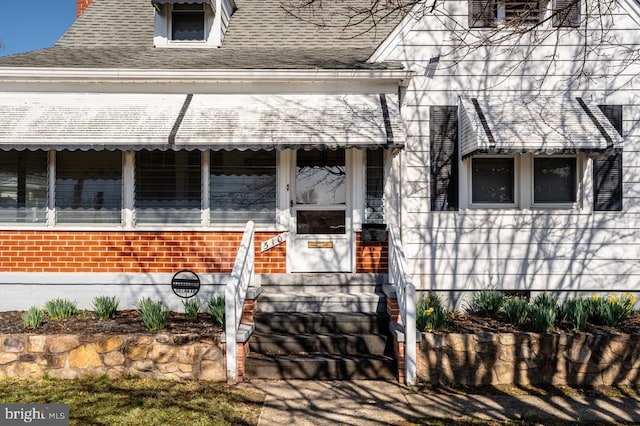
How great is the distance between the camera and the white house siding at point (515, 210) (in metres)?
7.89

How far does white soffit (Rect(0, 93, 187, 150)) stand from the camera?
22.8 feet

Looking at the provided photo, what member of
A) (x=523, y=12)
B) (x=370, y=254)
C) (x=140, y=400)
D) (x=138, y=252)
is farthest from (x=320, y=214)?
(x=523, y=12)

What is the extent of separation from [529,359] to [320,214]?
12.6ft

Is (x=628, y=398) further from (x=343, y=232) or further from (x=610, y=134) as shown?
(x=343, y=232)

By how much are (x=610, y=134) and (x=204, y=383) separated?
7.04m

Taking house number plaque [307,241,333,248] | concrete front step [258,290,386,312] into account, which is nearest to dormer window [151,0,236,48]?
house number plaque [307,241,333,248]

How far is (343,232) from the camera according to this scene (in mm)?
7902

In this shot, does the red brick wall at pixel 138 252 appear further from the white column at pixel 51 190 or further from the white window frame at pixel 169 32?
the white window frame at pixel 169 32

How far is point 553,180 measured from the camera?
8016 millimetres

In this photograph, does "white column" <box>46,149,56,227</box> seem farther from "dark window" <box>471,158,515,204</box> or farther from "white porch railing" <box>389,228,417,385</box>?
"dark window" <box>471,158,515,204</box>

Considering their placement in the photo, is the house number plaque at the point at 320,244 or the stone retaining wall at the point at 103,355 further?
the house number plaque at the point at 320,244

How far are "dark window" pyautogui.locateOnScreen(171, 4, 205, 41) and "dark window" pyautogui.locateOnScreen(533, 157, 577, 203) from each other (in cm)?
704

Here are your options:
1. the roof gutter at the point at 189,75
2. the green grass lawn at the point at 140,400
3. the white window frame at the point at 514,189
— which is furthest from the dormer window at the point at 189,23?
the green grass lawn at the point at 140,400

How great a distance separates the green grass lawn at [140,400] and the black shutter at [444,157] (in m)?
4.48
